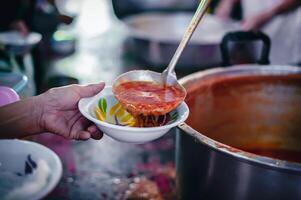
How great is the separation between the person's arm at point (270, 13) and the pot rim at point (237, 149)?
30.3 inches

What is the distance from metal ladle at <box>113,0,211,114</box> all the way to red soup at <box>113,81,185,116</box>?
0.06 feet

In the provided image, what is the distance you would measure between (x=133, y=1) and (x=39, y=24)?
2.46 ft

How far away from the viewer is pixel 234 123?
1.74 m

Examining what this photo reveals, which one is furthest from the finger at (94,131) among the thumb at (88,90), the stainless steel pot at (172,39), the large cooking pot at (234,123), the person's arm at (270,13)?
the person's arm at (270,13)

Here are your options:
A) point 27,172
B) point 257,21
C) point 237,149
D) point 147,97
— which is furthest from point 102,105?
point 257,21

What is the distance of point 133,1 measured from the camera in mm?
2924

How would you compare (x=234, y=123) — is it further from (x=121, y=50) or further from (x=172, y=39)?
(x=121, y=50)

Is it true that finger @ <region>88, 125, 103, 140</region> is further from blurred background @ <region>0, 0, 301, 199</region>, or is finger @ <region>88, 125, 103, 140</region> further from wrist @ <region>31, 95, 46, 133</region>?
blurred background @ <region>0, 0, 301, 199</region>

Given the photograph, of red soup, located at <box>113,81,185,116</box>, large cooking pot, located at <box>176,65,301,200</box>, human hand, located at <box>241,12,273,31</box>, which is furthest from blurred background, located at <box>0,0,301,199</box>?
red soup, located at <box>113,81,185,116</box>

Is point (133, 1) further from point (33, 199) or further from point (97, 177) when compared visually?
point (33, 199)

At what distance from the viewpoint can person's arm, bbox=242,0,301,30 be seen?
7.57 ft

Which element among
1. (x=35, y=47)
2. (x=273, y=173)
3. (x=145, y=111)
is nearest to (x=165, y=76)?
(x=145, y=111)

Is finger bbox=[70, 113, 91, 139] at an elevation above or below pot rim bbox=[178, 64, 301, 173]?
below

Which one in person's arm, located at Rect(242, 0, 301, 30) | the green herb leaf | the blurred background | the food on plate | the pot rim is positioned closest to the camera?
the pot rim
